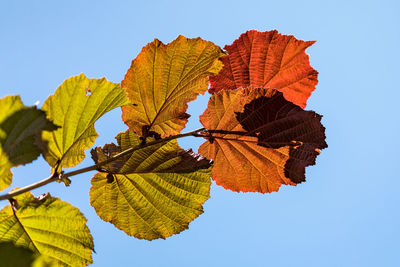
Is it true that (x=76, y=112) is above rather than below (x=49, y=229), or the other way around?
above

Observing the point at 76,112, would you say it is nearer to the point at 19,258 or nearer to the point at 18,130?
the point at 18,130

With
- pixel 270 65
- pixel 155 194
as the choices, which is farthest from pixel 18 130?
pixel 270 65

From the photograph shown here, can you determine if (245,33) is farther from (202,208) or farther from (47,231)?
(47,231)

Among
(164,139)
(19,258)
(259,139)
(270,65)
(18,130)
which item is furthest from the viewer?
(270,65)

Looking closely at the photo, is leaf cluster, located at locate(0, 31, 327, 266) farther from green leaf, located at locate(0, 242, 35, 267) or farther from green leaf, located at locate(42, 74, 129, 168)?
green leaf, located at locate(0, 242, 35, 267)

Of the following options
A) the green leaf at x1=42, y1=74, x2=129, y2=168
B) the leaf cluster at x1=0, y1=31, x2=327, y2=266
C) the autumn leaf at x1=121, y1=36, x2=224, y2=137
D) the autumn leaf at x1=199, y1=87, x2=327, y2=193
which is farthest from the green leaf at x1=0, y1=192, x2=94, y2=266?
the autumn leaf at x1=199, y1=87, x2=327, y2=193

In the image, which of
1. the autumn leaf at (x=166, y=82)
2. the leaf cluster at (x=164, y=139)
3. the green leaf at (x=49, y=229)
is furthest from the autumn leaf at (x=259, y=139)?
the green leaf at (x=49, y=229)

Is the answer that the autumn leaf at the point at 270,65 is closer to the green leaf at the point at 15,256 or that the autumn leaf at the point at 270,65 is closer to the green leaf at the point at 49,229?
the green leaf at the point at 49,229
